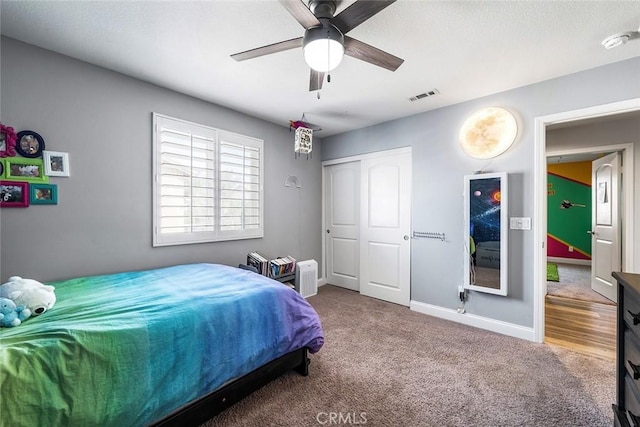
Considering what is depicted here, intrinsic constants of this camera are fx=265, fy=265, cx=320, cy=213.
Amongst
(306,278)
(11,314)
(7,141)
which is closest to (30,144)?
(7,141)

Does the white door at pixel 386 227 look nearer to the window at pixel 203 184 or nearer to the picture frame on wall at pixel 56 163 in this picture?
the window at pixel 203 184

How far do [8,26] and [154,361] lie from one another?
2.39 metres

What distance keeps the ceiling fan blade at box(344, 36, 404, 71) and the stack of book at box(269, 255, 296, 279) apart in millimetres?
2467

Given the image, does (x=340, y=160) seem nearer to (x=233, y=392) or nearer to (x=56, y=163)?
(x=56, y=163)

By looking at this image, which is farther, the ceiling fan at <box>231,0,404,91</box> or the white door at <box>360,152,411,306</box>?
the white door at <box>360,152,411,306</box>

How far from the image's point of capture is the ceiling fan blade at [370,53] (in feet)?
5.04

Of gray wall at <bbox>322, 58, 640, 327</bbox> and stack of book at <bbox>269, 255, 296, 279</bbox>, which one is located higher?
gray wall at <bbox>322, 58, 640, 327</bbox>

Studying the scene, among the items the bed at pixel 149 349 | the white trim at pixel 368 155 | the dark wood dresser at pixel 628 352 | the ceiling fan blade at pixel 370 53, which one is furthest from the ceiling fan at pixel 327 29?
the white trim at pixel 368 155

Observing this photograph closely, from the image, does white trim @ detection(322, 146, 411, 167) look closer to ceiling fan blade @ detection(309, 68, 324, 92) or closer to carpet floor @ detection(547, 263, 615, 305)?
ceiling fan blade @ detection(309, 68, 324, 92)

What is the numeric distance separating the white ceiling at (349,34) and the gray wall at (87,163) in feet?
0.57

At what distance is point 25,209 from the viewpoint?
1939 mm

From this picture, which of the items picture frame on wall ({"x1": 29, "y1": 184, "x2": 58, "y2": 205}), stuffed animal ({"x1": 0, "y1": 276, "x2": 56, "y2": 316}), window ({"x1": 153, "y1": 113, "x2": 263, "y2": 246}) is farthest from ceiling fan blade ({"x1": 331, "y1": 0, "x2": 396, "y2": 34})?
picture frame on wall ({"x1": 29, "y1": 184, "x2": 58, "y2": 205})

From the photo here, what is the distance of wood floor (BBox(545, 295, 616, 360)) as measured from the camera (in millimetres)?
2398

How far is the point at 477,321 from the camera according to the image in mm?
2850
